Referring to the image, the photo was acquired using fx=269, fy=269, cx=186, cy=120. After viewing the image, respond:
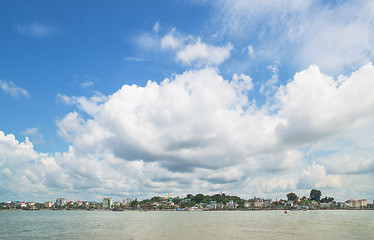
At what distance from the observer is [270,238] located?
162 ft

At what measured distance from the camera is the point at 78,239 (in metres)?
49.7

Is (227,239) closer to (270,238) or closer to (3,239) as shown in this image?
(270,238)

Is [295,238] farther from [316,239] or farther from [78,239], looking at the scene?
[78,239]

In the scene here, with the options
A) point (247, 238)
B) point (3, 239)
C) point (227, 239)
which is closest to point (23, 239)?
point (3, 239)

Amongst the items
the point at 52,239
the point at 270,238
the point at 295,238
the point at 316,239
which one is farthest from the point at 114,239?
the point at 316,239

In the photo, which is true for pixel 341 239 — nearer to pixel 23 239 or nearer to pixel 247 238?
pixel 247 238

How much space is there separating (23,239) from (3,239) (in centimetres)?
408

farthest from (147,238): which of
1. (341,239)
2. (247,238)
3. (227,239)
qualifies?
(341,239)

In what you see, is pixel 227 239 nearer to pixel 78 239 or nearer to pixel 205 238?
pixel 205 238

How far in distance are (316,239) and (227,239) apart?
1579 centimetres

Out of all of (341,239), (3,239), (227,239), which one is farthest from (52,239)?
(341,239)

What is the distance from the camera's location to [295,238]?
48.9m

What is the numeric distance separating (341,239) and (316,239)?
4.30 meters

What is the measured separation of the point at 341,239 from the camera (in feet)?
156
